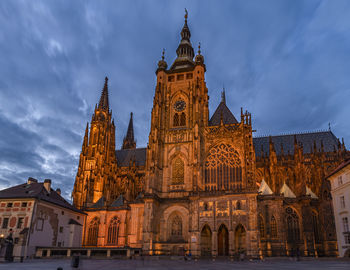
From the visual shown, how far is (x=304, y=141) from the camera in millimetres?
59062

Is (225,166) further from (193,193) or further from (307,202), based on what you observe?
(307,202)

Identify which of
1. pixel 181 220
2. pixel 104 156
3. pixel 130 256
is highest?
pixel 104 156

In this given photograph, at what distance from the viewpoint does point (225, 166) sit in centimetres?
4378

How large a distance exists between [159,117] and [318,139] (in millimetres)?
32582

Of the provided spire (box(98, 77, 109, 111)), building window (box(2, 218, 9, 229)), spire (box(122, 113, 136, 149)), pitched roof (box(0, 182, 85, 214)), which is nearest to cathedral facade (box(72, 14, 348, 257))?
pitched roof (box(0, 182, 85, 214))

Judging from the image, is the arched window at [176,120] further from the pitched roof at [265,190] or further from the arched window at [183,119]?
the pitched roof at [265,190]

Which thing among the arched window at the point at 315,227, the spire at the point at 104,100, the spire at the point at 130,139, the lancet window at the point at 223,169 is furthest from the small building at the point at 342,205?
the spire at the point at 130,139

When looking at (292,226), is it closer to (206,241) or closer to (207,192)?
(206,241)

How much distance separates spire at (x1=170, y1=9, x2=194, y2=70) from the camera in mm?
54362

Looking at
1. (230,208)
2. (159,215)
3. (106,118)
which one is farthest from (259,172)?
(106,118)

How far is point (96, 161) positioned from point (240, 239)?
3482 centimetres

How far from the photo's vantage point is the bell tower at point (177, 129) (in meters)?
44.6

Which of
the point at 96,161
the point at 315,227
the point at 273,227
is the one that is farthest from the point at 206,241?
the point at 96,161

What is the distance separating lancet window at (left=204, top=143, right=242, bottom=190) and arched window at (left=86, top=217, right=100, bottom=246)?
20.9 meters
